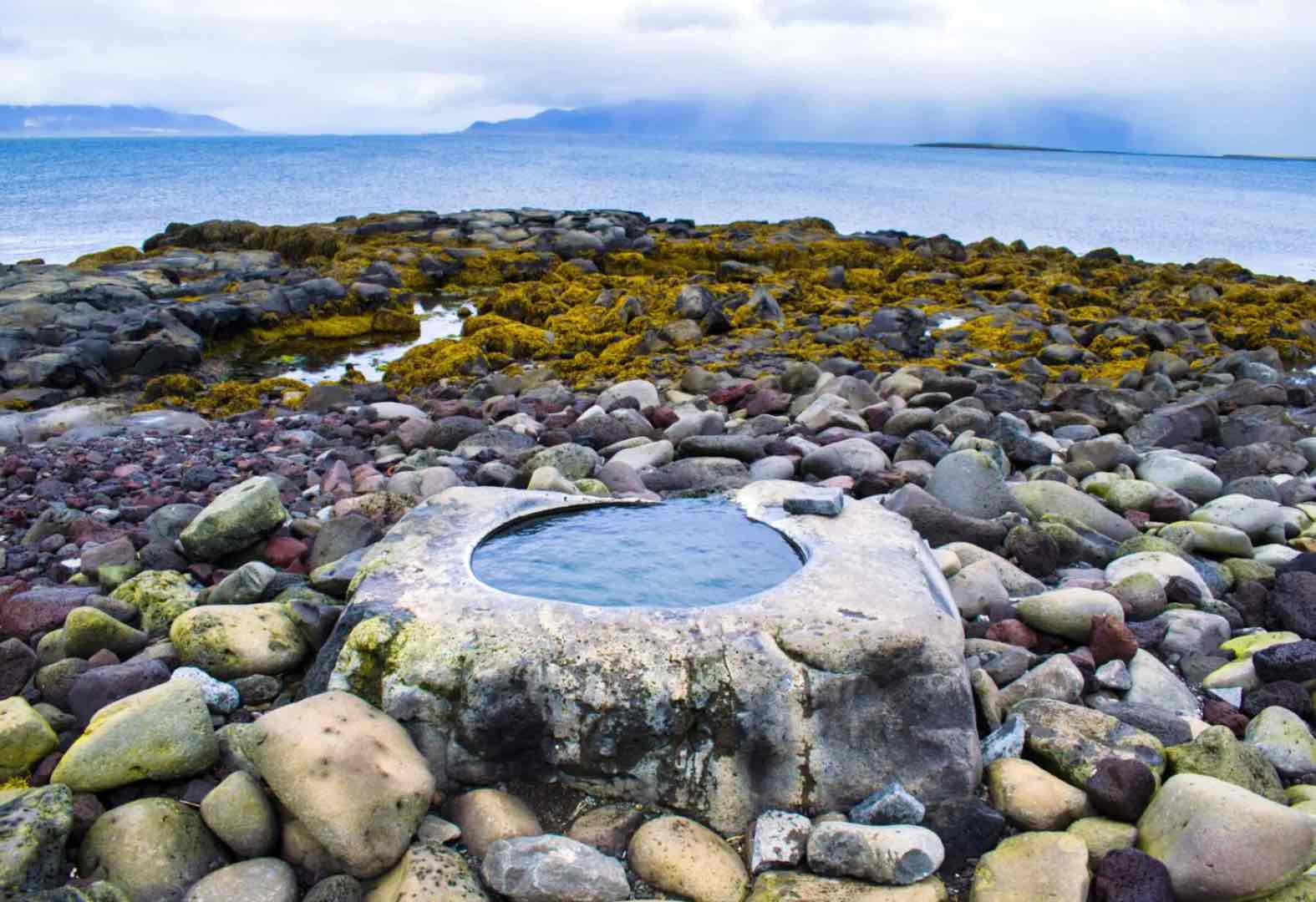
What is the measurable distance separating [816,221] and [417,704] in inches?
911

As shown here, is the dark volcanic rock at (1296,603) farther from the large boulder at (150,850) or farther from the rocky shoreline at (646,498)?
the large boulder at (150,850)

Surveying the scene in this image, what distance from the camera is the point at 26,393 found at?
1075 centimetres

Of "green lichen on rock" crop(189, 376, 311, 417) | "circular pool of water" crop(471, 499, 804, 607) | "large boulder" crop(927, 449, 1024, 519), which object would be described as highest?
"circular pool of water" crop(471, 499, 804, 607)

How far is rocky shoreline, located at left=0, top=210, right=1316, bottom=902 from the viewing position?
319cm

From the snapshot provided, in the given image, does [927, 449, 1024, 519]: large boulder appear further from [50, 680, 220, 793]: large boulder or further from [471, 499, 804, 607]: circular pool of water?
[50, 680, 220, 793]: large boulder

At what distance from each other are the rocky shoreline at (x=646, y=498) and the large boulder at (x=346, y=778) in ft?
0.03

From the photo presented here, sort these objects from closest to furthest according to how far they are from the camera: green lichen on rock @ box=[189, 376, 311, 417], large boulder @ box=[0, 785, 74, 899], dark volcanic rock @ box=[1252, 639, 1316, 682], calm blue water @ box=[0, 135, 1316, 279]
→ large boulder @ box=[0, 785, 74, 899], dark volcanic rock @ box=[1252, 639, 1316, 682], green lichen on rock @ box=[189, 376, 311, 417], calm blue water @ box=[0, 135, 1316, 279]

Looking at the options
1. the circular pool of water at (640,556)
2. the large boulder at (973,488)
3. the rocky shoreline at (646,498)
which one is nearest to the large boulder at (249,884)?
the rocky shoreline at (646,498)

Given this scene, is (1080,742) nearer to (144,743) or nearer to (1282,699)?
(1282,699)

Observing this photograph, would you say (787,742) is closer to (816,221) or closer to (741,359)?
(741,359)

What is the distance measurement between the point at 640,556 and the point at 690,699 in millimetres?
949

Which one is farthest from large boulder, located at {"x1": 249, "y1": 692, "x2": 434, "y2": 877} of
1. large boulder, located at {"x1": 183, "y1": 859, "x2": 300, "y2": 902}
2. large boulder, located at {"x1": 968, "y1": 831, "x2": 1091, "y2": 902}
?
large boulder, located at {"x1": 968, "y1": 831, "x2": 1091, "y2": 902}

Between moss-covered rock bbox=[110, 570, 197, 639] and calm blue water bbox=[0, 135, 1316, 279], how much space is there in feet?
74.9

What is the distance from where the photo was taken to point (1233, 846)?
3.07 metres
